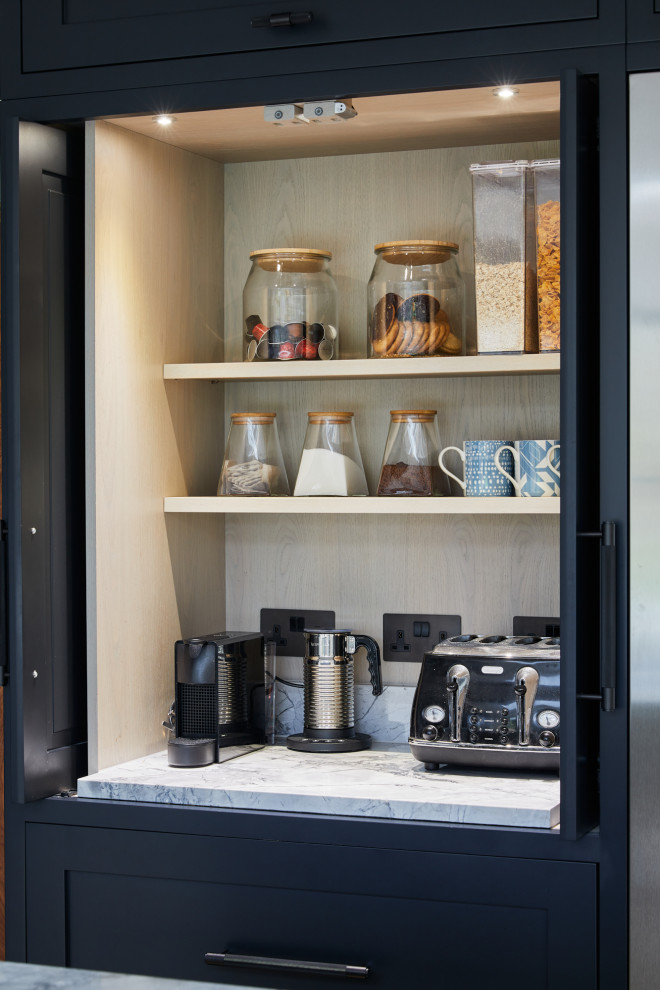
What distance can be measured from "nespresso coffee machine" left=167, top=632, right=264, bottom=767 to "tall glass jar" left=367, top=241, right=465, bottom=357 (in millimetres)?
634

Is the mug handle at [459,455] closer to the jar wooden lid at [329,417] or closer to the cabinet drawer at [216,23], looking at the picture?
the jar wooden lid at [329,417]

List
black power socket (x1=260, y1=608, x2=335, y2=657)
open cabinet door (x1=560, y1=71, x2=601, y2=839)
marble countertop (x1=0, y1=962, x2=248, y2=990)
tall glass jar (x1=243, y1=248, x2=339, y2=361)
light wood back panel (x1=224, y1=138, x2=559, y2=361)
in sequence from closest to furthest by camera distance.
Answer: marble countertop (x1=0, y1=962, x2=248, y2=990)
open cabinet door (x1=560, y1=71, x2=601, y2=839)
tall glass jar (x1=243, y1=248, x2=339, y2=361)
light wood back panel (x1=224, y1=138, x2=559, y2=361)
black power socket (x1=260, y1=608, x2=335, y2=657)

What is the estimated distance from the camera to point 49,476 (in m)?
2.05

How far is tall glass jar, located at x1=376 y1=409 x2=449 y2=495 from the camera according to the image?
86.0 inches

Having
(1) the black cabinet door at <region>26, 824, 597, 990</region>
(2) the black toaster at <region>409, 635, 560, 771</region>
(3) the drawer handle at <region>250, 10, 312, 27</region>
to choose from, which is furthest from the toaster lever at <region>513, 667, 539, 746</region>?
(3) the drawer handle at <region>250, 10, 312, 27</region>

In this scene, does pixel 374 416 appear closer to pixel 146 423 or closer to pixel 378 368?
pixel 378 368

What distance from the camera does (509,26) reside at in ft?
5.87

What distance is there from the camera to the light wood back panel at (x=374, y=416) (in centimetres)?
232

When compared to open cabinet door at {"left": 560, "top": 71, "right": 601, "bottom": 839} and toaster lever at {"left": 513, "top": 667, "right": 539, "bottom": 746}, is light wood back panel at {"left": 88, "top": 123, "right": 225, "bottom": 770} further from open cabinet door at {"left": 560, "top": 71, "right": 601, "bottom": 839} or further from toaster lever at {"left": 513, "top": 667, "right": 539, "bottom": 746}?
open cabinet door at {"left": 560, "top": 71, "right": 601, "bottom": 839}

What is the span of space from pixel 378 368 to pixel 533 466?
329 millimetres

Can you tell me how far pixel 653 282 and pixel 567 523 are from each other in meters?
0.37

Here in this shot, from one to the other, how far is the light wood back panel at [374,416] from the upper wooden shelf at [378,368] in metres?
0.17

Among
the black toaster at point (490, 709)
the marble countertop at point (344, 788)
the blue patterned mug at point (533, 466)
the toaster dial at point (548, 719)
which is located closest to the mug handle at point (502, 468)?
the blue patterned mug at point (533, 466)

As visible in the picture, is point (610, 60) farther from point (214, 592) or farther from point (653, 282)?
point (214, 592)
